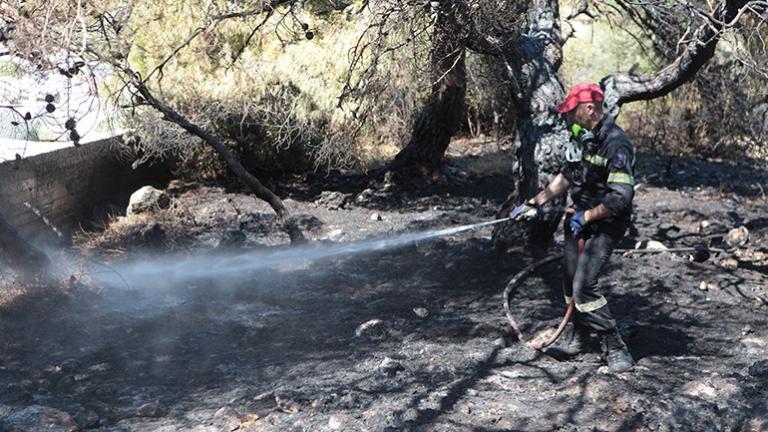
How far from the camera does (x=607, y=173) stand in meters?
4.57

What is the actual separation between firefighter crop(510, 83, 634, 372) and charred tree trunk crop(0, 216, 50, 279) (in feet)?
12.4

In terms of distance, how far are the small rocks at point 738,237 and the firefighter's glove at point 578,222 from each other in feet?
10.9

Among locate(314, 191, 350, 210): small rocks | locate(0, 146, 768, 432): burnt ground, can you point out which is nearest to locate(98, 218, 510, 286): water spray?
locate(0, 146, 768, 432): burnt ground

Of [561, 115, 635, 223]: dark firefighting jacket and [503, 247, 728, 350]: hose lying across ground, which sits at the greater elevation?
[561, 115, 635, 223]: dark firefighting jacket

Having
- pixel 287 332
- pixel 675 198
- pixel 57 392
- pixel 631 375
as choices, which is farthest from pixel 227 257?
pixel 675 198

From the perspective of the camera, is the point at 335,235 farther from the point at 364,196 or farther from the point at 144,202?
the point at 144,202

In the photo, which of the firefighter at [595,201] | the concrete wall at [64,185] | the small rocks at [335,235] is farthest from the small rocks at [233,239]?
the firefighter at [595,201]

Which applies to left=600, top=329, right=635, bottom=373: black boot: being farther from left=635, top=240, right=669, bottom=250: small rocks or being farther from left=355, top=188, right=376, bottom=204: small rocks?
left=355, top=188, right=376, bottom=204: small rocks

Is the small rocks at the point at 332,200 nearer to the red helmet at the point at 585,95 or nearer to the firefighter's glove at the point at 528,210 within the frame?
the firefighter's glove at the point at 528,210

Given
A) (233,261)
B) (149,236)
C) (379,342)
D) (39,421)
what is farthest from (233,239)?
(39,421)

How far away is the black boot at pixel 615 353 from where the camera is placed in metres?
4.62

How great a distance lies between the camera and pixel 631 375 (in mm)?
4590

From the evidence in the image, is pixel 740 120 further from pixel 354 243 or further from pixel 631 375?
pixel 631 375

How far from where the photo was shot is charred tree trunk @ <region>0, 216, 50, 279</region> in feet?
19.2
